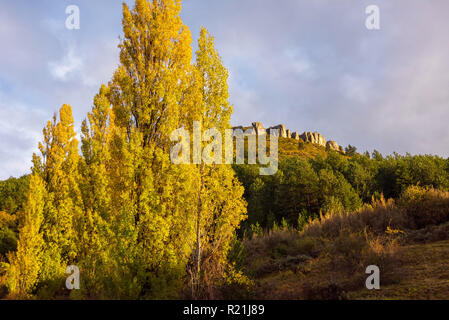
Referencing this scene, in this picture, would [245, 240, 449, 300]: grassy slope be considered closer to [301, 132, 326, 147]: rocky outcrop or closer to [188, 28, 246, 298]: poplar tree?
[188, 28, 246, 298]: poplar tree

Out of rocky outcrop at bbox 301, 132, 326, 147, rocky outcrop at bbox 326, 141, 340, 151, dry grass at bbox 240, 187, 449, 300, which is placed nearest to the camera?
dry grass at bbox 240, 187, 449, 300

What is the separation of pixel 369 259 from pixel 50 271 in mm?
14193

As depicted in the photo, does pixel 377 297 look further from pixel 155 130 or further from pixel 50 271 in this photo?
pixel 50 271

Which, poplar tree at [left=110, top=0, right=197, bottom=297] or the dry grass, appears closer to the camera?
poplar tree at [left=110, top=0, right=197, bottom=297]

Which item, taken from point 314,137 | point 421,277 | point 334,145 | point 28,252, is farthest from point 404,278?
point 334,145

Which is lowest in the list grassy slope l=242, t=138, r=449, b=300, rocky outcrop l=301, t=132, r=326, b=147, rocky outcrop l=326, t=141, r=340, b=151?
grassy slope l=242, t=138, r=449, b=300

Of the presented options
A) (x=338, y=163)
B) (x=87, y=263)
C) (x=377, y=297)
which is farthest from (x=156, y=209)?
(x=338, y=163)

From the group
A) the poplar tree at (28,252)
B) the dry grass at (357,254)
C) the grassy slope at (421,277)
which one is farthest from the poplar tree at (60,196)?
the grassy slope at (421,277)

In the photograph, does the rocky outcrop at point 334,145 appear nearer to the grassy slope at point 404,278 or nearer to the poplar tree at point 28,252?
the grassy slope at point 404,278

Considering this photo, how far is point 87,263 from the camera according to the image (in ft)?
34.7

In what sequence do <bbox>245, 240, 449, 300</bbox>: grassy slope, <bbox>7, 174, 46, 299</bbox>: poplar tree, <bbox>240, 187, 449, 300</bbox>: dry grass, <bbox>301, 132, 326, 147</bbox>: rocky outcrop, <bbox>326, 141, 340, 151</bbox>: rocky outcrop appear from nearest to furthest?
1. <bbox>245, 240, 449, 300</bbox>: grassy slope
2. <bbox>240, 187, 449, 300</bbox>: dry grass
3. <bbox>7, 174, 46, 299</bbox>: poplar tree
4. <bbox>326, 141, 340, 151</bbox>: rocky outcrop
5. <bbox>301, 132, 326, 147</bbox>: rocky outcrop

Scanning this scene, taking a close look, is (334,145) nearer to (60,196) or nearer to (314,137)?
(314,137)

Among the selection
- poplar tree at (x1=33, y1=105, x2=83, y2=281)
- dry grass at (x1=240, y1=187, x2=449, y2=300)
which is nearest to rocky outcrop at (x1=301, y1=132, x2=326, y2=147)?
dry grass at (x1=240, y1=187, x2=449, y2=300)

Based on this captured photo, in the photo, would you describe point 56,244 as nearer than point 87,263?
No
